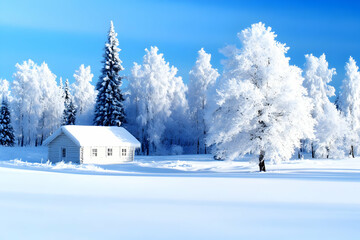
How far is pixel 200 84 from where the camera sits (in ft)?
182

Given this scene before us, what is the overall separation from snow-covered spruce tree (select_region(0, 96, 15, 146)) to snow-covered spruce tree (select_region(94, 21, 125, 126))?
19.6m

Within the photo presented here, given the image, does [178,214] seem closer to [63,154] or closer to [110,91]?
[63,154]

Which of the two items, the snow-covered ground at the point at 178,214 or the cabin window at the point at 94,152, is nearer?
the snow-covered ground at the point at 178,214

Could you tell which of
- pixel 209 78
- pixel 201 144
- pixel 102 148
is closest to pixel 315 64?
pixel 209 78

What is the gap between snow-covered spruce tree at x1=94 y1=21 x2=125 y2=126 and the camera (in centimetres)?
4966

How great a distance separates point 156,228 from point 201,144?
173 ft

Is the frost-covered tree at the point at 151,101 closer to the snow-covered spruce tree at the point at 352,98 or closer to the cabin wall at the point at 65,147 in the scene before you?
the cabin wall at the point at 65,147

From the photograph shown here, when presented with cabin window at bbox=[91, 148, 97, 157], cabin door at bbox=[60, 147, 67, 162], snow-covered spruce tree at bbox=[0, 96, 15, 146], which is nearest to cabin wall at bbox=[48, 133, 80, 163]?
cabin door at bbox=[60, 147, 67, 162]

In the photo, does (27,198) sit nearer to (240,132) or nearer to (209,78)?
(240,132)

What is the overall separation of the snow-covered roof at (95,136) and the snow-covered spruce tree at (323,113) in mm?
24224

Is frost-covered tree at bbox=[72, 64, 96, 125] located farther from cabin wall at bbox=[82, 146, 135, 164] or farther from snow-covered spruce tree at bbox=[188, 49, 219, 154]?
cabin wall at bbox=[82, 146, 135, 164]

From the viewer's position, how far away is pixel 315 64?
50969 mm

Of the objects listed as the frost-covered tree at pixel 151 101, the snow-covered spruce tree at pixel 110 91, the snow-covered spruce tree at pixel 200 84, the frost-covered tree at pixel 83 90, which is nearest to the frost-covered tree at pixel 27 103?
the frost-covered tree at pixel 83 90

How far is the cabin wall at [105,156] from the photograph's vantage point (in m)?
36.7
